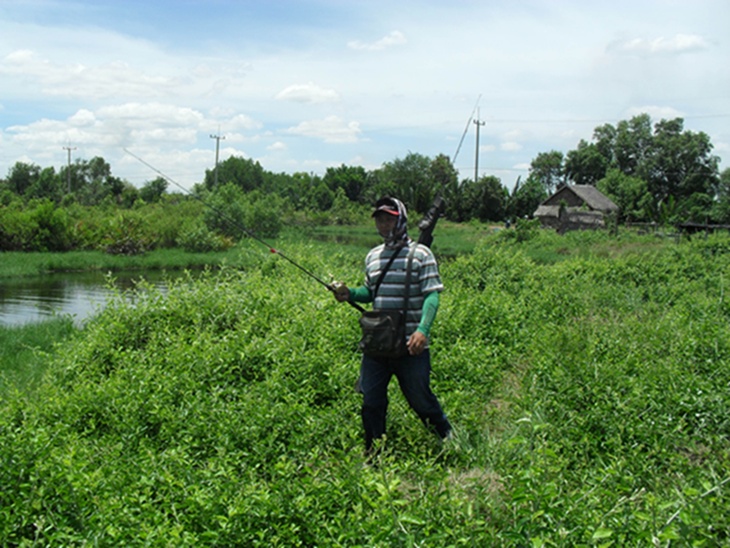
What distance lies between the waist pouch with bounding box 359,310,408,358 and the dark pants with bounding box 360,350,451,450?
0.45ft

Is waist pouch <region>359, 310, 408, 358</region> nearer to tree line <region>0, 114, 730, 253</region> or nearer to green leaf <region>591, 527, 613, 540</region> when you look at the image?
green leaf <region>591, 527, 613, 540</region>

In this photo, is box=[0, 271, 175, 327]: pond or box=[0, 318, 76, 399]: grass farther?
box=[0, 271, 175, 327]: pond

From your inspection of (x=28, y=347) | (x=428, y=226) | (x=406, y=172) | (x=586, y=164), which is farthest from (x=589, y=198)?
(x=428, y=226)

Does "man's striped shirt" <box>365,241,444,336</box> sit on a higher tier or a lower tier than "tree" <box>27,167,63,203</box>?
lower

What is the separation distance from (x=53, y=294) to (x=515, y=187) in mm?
43143

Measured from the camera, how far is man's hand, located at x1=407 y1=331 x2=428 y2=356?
4430 millimetres

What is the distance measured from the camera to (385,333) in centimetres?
450

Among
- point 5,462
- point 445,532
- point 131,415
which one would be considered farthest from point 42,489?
point 445,532

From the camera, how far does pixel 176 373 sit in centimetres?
631

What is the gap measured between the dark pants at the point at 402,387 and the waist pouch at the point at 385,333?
137mm

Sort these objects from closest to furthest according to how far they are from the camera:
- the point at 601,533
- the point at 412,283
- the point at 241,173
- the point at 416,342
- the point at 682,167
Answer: the point at 601,533 → the point at 416,342 → the point at 412,283 → the point at 682,167 → the point at 241,173

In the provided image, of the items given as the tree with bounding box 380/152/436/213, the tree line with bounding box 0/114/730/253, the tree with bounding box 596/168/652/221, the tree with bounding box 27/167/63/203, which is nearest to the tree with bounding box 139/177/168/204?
the tree line with bounding box 0/114/730/253

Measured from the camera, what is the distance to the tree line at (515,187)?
51000 millimetres

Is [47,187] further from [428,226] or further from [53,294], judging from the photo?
[428,226]
